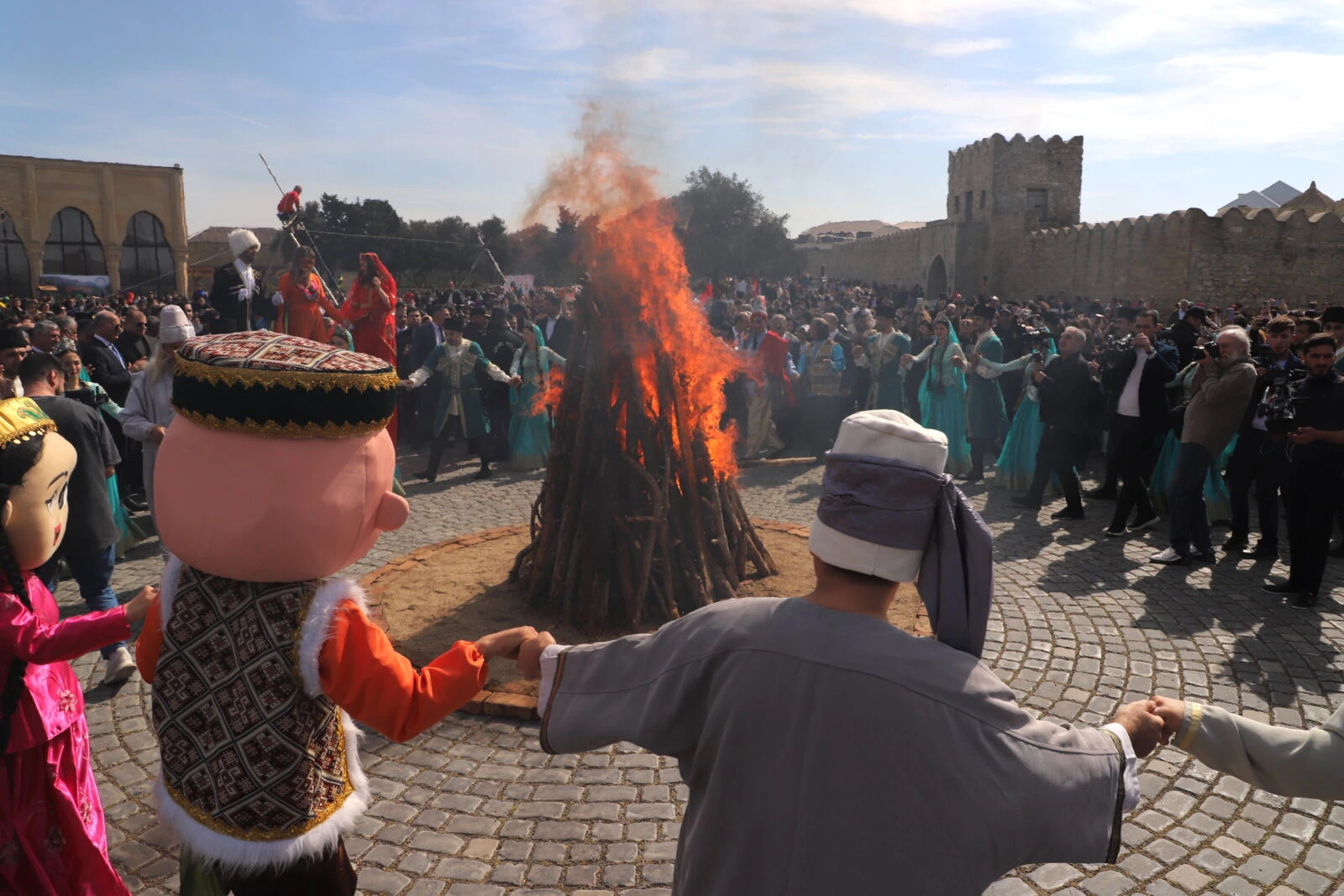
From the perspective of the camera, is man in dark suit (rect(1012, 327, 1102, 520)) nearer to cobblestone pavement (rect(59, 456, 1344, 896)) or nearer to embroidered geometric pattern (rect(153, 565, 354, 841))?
cobblestone pavement (rect(59, 456, 1344, 896))

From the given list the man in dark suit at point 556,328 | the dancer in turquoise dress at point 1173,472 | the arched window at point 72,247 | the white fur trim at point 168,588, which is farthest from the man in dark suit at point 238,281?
the arched window at point 72,247

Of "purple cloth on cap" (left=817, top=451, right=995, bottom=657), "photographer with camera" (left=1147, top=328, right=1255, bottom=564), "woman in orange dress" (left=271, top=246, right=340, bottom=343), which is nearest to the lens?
"purple cloth on cap" (left=817, top=451, right=995, bottom=657)

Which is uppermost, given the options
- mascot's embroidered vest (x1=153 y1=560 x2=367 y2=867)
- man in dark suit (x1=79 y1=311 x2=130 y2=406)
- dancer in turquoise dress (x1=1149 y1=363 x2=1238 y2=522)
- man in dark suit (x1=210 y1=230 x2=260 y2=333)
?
man in dark suit (x1=210 y1=230 x2=260 y2=333)

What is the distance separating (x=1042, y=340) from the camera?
11.3 m

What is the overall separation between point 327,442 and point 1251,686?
5223 mm

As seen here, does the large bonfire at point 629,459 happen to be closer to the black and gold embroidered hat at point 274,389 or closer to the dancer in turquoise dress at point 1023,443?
the black and gold embroidered hat at point 274,389

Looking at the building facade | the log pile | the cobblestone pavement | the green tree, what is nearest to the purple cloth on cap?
the cobblestone pavement

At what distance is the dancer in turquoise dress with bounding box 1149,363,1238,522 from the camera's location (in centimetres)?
847

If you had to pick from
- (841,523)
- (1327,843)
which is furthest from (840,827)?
(1327,843)

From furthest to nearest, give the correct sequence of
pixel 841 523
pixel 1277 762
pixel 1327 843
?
pixel 1327 843 < pixel 1277 762 < pixel 841 523

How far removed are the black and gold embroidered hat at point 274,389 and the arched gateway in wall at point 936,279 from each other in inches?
1688

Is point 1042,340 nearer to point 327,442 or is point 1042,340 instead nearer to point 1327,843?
point 1327,843

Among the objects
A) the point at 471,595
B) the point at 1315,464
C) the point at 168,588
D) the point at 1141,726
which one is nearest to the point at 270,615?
the point at 168,588

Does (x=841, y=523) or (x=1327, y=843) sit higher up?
(x=841, y=523)
